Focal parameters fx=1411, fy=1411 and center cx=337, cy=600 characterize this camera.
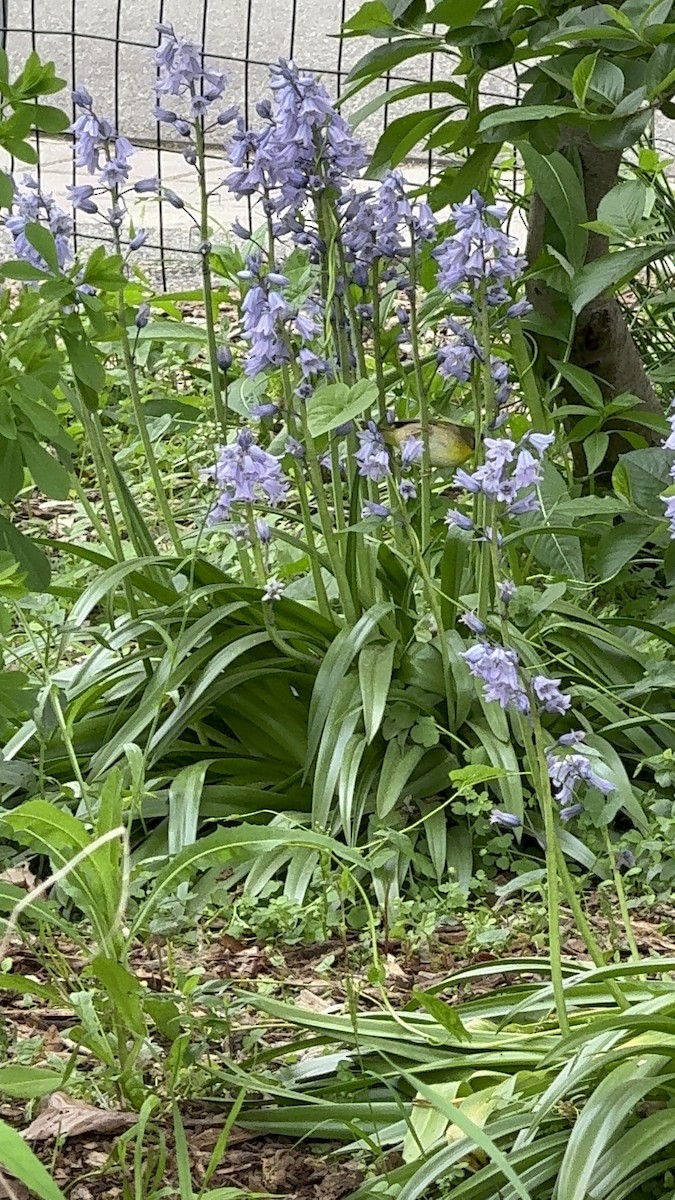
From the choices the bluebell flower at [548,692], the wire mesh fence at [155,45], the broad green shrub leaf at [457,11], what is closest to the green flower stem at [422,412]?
the broad green shrub leaf at [457,11]

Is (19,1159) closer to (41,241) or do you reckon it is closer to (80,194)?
(41,241)

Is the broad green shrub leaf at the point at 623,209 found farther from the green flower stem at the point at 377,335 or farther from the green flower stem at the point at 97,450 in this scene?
the green flower stem at the point at 97,450

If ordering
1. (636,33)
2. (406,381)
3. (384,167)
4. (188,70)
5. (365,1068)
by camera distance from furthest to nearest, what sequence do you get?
(406,381)
(188,70)
(384,167)
(365,1068)
(636,33)

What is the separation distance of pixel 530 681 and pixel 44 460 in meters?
0.79

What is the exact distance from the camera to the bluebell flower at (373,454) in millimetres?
2303

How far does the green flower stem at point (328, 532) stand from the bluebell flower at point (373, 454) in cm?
8

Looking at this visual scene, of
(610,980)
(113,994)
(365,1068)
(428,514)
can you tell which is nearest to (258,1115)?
(365,1068)

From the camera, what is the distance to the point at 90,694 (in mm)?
2496

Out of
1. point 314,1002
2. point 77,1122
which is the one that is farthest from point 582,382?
point 77,1122

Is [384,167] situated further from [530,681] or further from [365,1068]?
[365,1068]

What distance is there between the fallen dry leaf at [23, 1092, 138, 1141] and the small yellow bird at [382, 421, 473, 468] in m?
1.25

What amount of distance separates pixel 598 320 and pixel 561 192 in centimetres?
38

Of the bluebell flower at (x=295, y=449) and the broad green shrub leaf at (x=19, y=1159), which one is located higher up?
the bluebell flower at (x=295, y=449)

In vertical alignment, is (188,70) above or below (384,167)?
above
